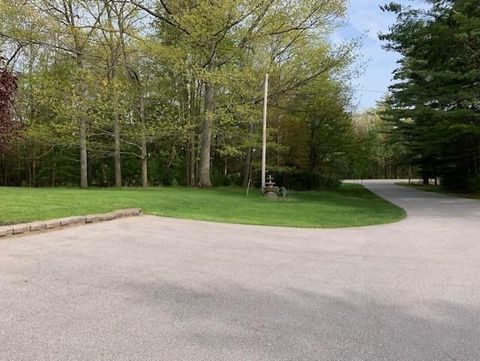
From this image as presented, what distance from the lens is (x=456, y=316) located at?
418 cm

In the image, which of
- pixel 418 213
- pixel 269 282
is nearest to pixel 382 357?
pixel 269 282

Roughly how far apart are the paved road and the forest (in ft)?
48.1

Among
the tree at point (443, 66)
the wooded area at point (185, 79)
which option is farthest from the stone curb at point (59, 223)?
the tree at point (443, 66)

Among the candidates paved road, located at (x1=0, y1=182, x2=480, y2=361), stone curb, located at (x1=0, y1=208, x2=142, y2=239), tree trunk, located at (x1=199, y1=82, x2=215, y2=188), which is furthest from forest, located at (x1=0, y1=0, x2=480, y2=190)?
paved road, located at (x1=0, y1=182, x2=480, y2=361)

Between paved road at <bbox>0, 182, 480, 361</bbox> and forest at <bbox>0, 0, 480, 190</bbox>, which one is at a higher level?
forest at <bbox>0, 0, 480, 190</bbox>

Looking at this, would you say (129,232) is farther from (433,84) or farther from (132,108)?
(433,84)

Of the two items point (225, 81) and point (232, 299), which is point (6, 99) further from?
point (225, 81)

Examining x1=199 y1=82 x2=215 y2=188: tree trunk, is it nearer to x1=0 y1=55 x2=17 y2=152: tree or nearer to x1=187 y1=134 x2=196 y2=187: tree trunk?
x1=187 y1=134 x2=196 y2=187: tree trunk

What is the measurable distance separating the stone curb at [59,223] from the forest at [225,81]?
37.5 ft

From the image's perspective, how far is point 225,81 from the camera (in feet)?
68.1

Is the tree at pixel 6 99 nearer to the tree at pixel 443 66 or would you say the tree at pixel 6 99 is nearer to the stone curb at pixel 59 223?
the stone curb at pixel 59 223

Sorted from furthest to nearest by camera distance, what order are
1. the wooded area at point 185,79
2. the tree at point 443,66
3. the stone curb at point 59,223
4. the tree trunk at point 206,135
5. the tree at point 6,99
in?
the tree trunk at point 206,135
the wooded area at point 185,79
the tree at point 443,66
the tree at point 6,99
the stone curb at point 59,223

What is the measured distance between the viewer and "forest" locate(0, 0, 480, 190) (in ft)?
69.7

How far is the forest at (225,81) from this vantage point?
69.7ft
